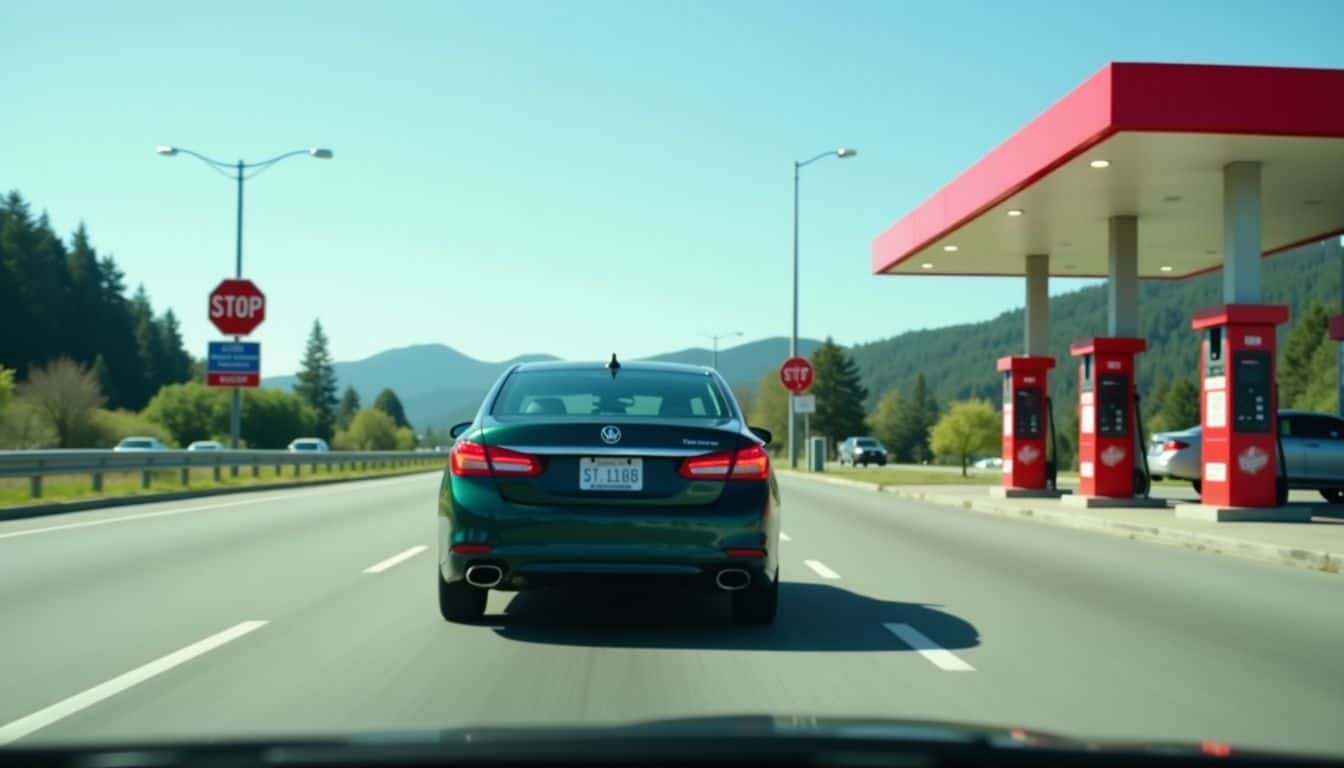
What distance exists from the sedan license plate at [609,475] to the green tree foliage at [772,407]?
13270cm

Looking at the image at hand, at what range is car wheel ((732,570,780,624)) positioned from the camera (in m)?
7.61

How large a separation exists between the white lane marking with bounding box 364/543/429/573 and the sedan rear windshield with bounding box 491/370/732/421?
3.23m

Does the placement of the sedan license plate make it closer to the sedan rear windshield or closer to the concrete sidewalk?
the sedan rear windshield

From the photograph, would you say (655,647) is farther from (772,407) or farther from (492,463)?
(772,407)

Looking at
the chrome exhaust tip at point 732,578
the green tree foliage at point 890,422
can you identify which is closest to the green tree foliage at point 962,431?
the chrome exhaust tip at point 732,578

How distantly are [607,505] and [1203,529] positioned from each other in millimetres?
10792

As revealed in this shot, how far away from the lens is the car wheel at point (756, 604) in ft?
25.0

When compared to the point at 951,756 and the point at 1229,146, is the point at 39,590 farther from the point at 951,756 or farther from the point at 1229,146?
the point at 1229,146

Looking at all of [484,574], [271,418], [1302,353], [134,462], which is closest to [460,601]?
[484,574]

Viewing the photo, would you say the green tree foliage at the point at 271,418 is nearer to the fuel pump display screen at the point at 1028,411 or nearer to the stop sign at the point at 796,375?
the stop sign at the point at 796,375

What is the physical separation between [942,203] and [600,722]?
2007 centimetres

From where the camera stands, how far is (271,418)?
405 feet

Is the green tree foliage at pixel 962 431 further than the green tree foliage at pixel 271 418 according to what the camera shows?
No

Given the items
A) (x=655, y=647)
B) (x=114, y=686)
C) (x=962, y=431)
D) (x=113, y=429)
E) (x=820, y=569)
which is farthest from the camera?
(x=962, y=431)
